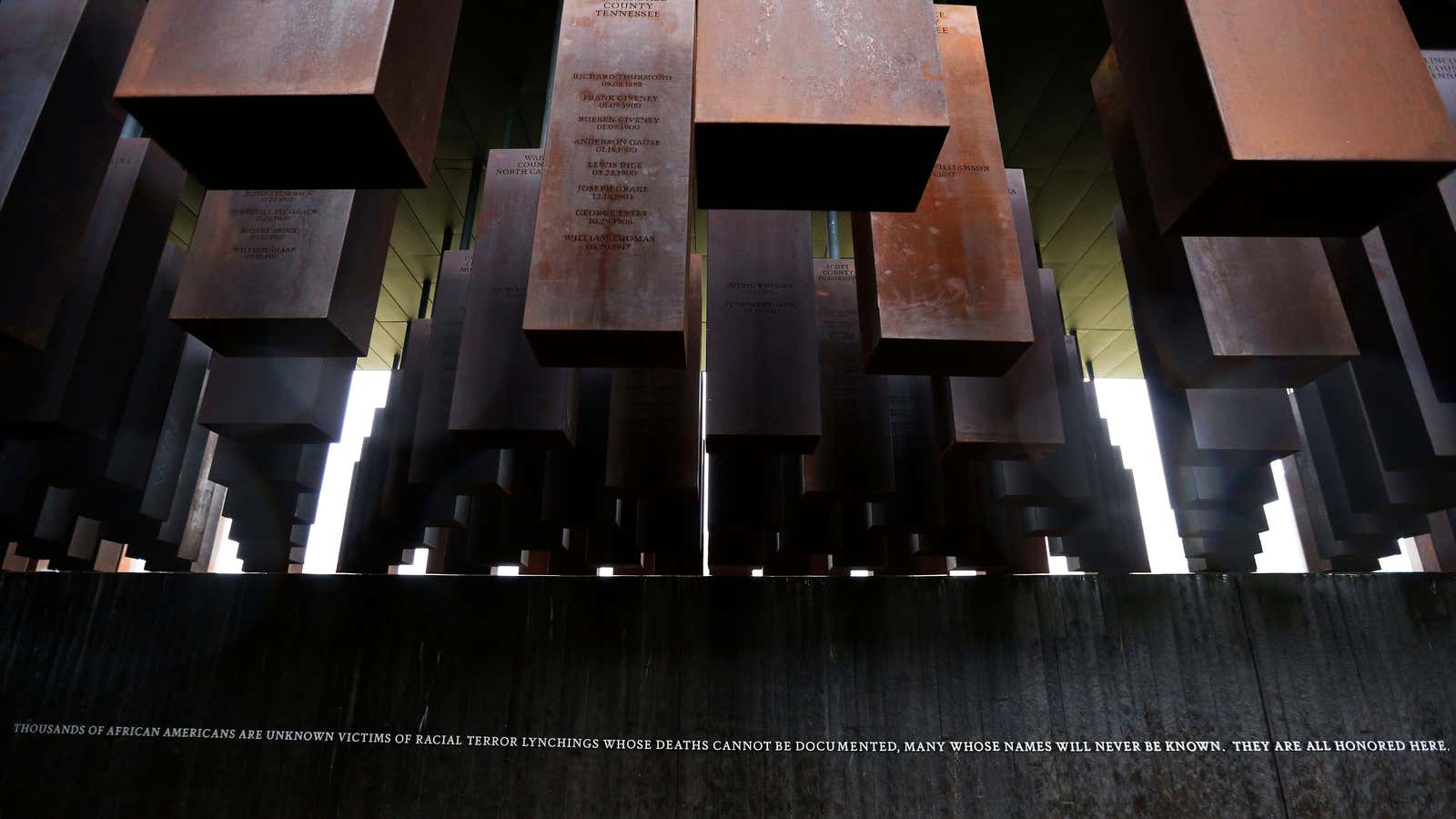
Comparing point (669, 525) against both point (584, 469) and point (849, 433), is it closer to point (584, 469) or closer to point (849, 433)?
point (584, 469)

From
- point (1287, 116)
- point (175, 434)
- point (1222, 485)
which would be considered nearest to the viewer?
point (1287, 116)

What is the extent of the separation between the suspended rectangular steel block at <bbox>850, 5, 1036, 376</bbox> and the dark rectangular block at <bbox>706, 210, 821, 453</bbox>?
40 centimetres

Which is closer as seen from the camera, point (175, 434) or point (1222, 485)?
point (1222, 485)

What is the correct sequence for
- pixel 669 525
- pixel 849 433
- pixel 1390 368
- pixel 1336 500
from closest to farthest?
pixel 1390 368 → pixel 849 433 → pixel 669 525 → pixel 1336 500

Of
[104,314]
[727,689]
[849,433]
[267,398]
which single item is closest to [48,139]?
[267,398]

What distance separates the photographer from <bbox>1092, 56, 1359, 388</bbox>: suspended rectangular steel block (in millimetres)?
2551

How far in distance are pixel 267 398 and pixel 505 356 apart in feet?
3.62

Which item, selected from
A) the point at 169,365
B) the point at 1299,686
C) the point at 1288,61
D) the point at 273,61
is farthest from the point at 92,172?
the point at 1299,686

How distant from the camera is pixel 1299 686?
4.95 metres

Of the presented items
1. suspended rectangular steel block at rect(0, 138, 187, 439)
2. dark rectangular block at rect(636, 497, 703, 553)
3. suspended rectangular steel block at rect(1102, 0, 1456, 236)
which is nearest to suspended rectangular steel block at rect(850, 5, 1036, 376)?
suspended rectangular steel block at rect(1102, 0, 1456, 236)

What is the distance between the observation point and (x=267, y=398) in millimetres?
3270

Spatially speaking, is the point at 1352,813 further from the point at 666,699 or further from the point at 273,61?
the point at 273,61

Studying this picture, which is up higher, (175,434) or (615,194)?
(175,434)

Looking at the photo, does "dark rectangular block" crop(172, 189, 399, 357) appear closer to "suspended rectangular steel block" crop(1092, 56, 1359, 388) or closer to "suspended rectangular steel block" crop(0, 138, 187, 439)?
"suspended rectangular steel block" crop(0, 138, 187, 439)
